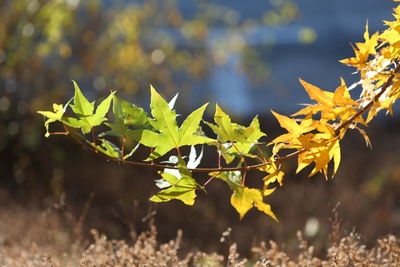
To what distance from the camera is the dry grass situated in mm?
1461

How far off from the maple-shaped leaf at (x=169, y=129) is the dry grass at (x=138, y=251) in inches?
15.5

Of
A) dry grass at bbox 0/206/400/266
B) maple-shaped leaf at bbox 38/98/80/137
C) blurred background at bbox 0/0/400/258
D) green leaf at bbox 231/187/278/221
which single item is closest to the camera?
maple-shaped leaf at bbox 38/98/80/137

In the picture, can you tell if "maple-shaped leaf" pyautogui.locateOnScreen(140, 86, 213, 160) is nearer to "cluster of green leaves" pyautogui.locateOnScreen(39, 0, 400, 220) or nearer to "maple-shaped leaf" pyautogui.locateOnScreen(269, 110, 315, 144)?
"cluster of green leaves" pyautogui.locateOnScreen(39, 0, 400, 220)

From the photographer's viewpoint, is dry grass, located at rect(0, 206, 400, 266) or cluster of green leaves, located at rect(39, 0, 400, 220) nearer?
cluster of green leaves, located at rect(39, 0, 400, 220)

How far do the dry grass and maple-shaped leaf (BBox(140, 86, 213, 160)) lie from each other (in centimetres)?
39

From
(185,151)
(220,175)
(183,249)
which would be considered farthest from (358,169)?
(220,175)

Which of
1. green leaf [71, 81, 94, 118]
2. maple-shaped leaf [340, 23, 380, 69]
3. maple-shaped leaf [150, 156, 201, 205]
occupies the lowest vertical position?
maple-shaped leaf [150, 156, 201, 205]

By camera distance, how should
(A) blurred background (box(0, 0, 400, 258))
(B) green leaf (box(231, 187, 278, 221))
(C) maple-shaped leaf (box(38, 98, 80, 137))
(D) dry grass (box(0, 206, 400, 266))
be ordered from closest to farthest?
1. (C) maple-shaped leaf (box(38, 98, 80, 137))
2. (B) green leaf (box(231, 187, 278, 221))
3. (D) dry grass (box(0, 206, 400, 266))
4. (A) blurred background (box(0, 0, 400, 258))

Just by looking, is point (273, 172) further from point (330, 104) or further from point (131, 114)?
point (131, 114)

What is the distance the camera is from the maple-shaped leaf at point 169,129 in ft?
3.28

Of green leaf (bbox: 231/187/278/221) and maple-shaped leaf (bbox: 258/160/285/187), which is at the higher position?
maple-shaped leaf (bbox: 258/160/285/187)

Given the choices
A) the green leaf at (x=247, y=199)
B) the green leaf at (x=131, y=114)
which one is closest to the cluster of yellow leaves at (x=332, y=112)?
the green leaf at (x=247, y=199)

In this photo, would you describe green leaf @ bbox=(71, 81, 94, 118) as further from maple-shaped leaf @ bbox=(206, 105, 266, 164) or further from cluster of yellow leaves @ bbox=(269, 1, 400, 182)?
cluster of yellow leaves @ bbox=(269, 1, 400, 182)

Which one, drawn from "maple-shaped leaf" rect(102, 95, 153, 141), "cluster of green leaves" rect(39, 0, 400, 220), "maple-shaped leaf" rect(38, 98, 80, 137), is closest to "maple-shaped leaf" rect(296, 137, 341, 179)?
"cluster of green leaves" rect(39, 0, 400, 220)
